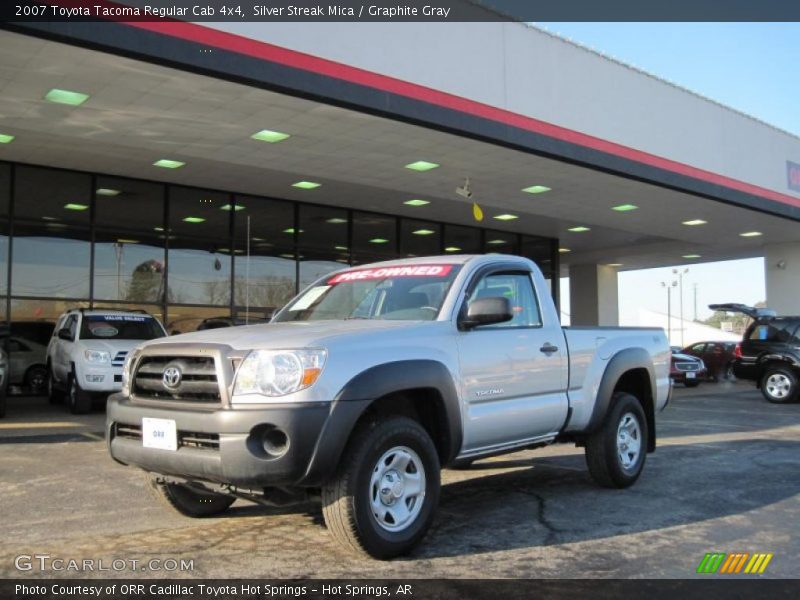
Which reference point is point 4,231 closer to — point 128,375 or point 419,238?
point 419,238

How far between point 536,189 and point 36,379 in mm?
12241

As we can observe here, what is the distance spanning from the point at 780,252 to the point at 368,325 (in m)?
26.5

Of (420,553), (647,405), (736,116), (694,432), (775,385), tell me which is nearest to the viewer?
(420,553)

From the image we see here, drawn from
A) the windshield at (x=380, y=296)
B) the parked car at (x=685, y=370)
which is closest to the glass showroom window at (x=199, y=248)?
the parked car at (x=685, y=370)

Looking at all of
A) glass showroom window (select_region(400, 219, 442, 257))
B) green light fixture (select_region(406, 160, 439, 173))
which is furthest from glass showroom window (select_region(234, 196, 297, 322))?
green light fixture (select_region(406, 160, 439, 173))

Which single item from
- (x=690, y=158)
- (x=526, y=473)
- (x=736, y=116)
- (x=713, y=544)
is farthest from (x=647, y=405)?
(x=736, y=116)

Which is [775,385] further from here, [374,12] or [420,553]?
[420,553]

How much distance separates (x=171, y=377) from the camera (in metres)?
4.52

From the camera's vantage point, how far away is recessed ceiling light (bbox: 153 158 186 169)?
15.6 metres

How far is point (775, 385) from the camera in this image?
51.4 ft

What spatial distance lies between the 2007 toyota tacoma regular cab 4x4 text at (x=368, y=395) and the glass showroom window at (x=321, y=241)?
48.2ft

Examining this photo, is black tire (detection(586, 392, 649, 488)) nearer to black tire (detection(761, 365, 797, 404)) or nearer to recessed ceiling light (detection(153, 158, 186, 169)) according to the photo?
black tire (detection(761, 365, 797, 404))

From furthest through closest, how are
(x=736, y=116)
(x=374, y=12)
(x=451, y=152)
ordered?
1. (x=736, y=116)
2. (x=451, y=152)
3. (x=374, y=12)

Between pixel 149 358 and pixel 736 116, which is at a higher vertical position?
pixel 736 116
